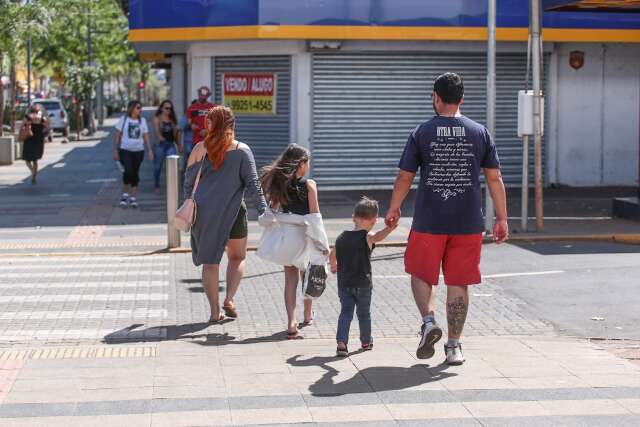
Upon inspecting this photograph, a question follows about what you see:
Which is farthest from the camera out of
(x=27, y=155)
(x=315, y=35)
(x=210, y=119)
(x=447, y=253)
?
(x=27, y=155)

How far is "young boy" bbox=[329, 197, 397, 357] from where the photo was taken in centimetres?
805

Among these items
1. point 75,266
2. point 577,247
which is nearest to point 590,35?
point 577,247

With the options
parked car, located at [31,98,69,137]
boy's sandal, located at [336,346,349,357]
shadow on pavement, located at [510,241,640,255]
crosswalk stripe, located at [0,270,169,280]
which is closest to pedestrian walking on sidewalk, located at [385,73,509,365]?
boy's sandal, located at [336,346,349,357]

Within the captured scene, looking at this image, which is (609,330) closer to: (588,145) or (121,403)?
(121,403)

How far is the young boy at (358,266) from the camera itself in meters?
8.05

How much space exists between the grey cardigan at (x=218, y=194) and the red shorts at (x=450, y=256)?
6.61 ft

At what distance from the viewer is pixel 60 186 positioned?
82.0 ft

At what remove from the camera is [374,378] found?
7176 millimetres

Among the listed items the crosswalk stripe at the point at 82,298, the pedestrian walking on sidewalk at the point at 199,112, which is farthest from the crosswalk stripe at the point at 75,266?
the pedestrian walking on sidewalk at the point at 199,112

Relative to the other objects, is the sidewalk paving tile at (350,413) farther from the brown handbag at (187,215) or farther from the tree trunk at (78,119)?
the tree trunk at (78,119)

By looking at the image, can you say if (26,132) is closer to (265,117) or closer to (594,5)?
(265,117)

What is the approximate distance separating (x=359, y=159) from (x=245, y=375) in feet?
49.5

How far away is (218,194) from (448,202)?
2398mm

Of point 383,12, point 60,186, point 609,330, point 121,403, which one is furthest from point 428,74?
point 121,403
